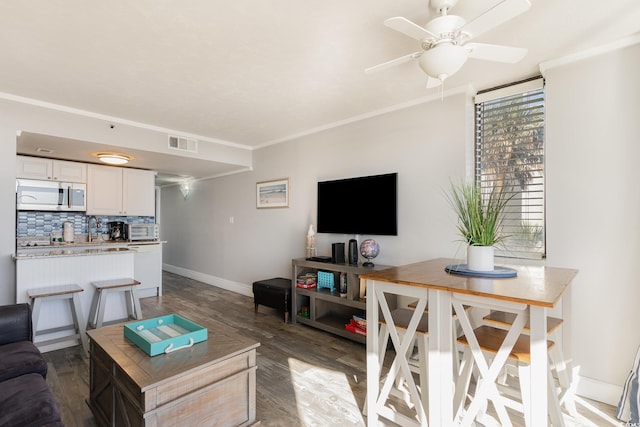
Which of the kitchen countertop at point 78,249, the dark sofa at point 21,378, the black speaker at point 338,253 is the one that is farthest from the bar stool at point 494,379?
the kitchen countertop at point 78,249

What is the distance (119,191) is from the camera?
16.9ft

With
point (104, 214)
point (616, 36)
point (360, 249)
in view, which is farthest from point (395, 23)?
point (104, 214)

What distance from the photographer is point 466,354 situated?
1900 mm

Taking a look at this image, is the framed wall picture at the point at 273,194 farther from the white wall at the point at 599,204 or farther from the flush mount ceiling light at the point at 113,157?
the white wall at the point at 599,204

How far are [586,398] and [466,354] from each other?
1.07m

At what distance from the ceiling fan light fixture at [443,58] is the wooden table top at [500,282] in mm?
1100

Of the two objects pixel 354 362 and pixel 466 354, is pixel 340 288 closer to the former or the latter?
pixel 354 362

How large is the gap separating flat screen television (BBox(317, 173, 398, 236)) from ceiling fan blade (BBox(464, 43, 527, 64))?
4.89 feet

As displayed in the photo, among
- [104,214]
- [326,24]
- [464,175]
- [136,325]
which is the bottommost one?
[136,325]

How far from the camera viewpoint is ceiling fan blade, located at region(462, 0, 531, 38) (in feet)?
4.42

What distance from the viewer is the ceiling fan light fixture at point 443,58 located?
166 cm

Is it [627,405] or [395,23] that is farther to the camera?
[627,405]

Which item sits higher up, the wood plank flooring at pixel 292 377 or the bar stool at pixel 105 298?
the bar stool at pixel 105 298

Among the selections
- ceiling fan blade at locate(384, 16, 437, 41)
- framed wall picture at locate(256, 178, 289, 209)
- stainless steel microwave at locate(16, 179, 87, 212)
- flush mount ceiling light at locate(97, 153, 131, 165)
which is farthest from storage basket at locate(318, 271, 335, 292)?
stainless steel microwave at locate(16, 179, 87, 212)
